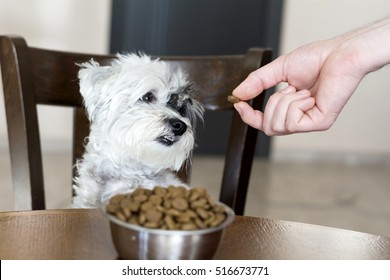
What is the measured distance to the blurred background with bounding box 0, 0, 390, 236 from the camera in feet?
12.9

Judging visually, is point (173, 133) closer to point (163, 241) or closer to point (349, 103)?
point (163, 241)

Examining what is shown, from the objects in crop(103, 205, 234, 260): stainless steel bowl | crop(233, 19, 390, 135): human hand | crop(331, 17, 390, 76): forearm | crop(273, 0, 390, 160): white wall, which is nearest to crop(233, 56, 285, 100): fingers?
crop(233, 19, 390, 135): human hand

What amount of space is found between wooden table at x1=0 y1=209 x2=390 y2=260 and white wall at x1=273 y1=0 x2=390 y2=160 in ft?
11.3

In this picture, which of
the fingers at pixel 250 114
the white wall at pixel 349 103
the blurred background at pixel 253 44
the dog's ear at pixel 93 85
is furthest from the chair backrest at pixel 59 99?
the white wall at pixel 349 103

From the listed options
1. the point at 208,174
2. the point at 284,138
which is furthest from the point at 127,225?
the point at 284,138

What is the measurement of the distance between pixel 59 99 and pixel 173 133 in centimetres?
27

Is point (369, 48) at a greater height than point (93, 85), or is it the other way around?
point (369, 48)

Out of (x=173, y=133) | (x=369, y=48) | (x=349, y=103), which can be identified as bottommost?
(x=349, y=103)

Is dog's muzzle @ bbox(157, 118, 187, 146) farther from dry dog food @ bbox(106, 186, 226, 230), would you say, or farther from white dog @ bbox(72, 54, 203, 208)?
dry dog food @ bbox(106, 186, 226, 230)

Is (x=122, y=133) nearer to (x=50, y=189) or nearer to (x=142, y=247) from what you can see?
(x=142, y=247)

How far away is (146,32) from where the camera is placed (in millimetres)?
4078

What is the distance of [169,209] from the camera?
0.73 metres

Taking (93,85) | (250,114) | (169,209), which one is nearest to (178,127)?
(93,85)

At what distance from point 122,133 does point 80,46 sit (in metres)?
2.72
